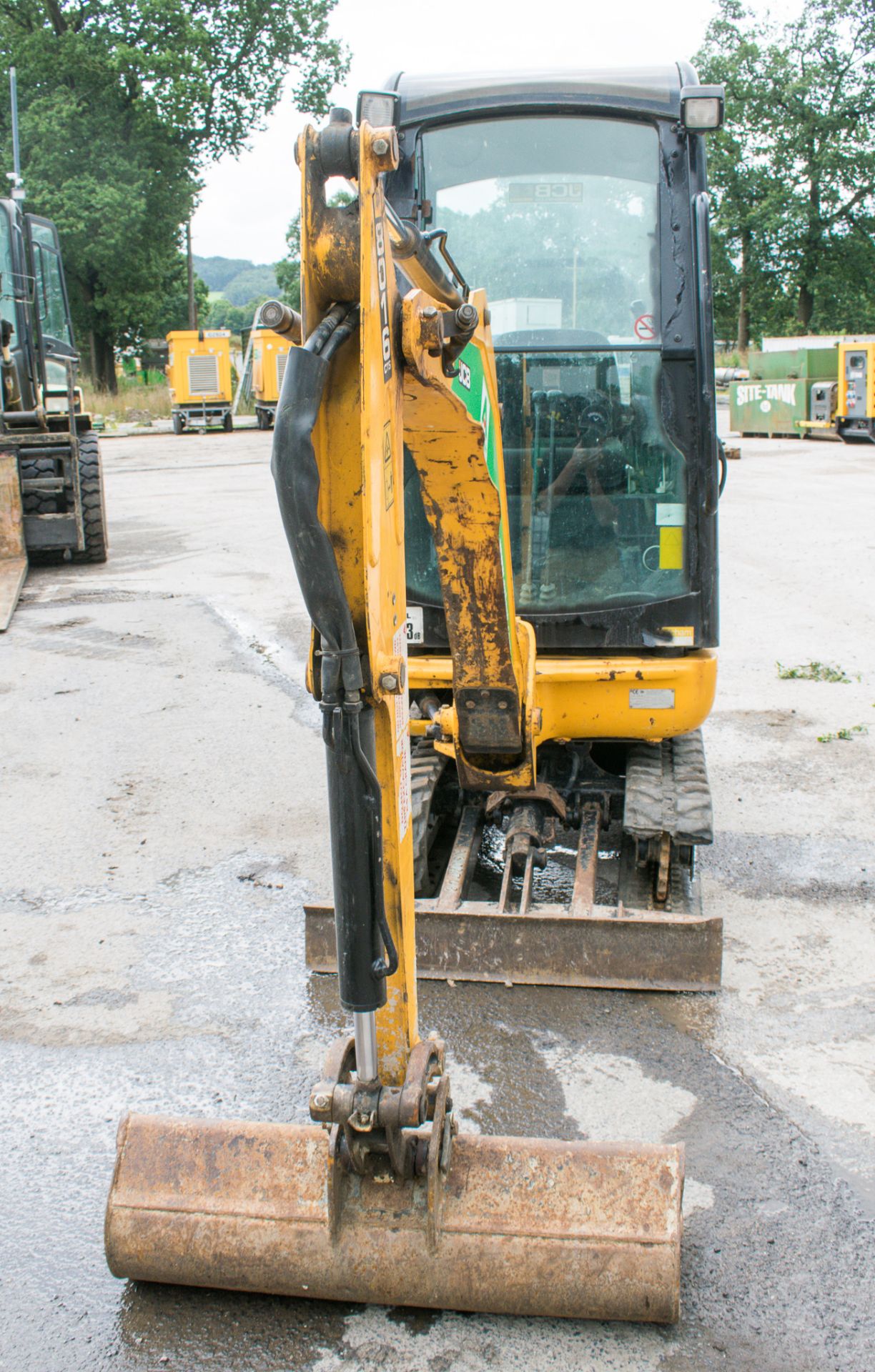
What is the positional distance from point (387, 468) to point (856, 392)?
24326 millimetres

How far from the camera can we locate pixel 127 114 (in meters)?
39.9

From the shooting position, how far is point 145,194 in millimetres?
40188

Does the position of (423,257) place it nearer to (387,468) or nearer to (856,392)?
(387,468)

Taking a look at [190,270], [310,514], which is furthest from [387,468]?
[190,270]

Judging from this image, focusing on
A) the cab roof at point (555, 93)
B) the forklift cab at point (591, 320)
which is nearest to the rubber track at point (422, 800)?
the forklift cab at point (591, 320)

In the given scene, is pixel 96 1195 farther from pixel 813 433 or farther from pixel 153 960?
pixel 813 433

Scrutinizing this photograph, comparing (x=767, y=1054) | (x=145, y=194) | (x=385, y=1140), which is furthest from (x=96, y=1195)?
(x=145, y=194)

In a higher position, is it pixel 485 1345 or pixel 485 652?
pixel 485 652

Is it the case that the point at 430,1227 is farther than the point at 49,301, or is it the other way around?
the point at 49,301

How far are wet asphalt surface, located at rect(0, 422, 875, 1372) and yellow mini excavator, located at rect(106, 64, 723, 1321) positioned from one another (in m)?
0.14

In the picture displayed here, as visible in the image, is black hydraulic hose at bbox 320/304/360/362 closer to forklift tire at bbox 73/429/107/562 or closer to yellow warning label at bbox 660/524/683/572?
yellow warning label at bbox 660/524/683/572

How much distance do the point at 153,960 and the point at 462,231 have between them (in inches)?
114

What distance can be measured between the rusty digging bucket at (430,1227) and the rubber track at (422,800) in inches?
66.0

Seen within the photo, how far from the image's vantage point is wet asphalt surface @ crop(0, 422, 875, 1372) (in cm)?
275
